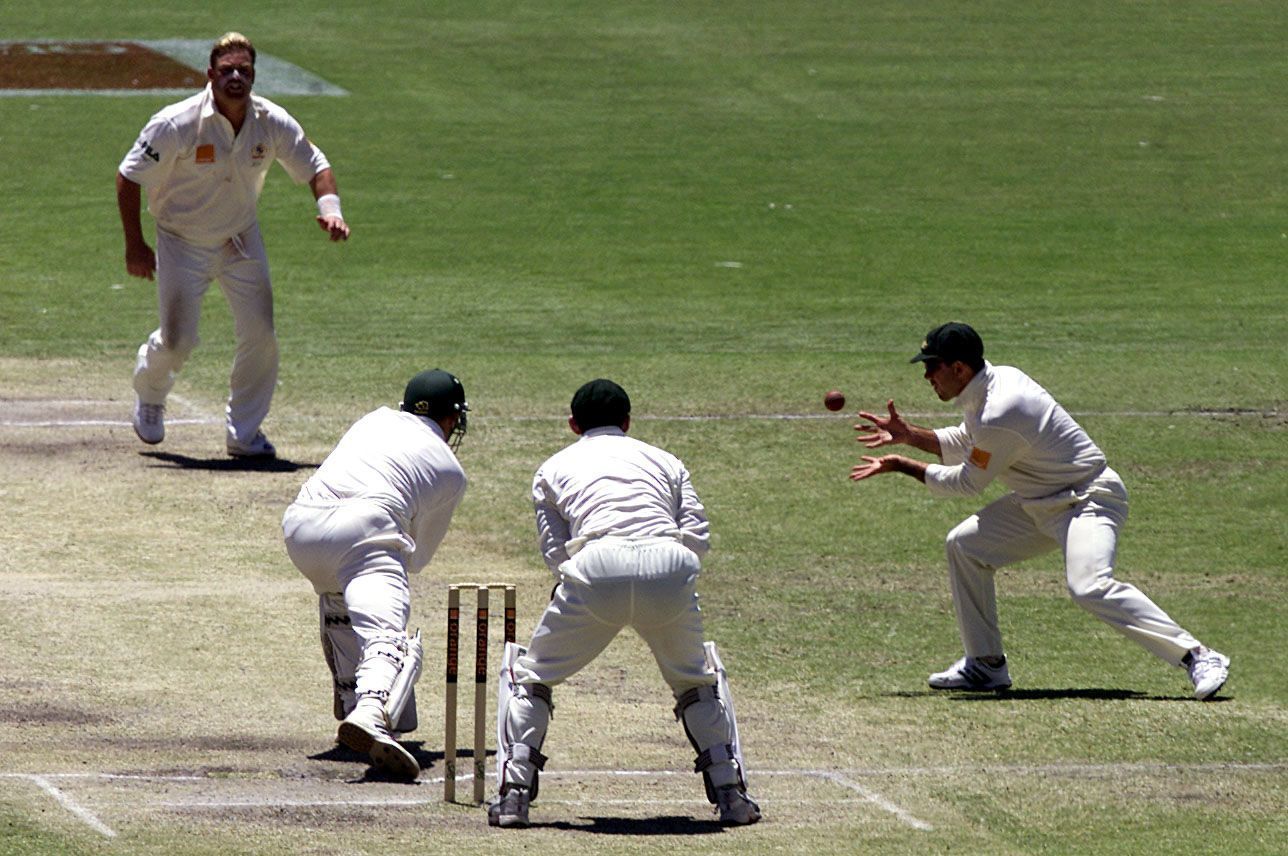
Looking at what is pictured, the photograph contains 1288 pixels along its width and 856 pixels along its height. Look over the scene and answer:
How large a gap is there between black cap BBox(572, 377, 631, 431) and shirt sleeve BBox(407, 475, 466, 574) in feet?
2.40

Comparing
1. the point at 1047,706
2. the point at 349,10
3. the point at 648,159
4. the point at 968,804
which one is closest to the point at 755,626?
the point at 1047,706

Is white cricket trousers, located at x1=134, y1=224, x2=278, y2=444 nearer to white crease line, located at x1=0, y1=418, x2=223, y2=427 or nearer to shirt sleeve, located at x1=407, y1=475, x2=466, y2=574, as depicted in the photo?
white crease line, located at x1=0, y1=418, x2=223, y2=427

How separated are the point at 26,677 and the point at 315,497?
206cm

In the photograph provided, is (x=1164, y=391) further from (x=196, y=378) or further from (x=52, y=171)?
(x=52, y=171)

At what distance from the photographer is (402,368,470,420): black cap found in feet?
30.5

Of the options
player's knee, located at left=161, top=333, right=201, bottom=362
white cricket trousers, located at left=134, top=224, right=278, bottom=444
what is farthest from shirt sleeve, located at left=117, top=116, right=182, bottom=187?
player's knee, located at left=161, top=333, right=201, bottom=362

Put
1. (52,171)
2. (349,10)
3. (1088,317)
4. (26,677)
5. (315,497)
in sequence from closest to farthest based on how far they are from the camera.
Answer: (315,497)
(26,677)
(1088,317)
(52,171)
(349,10)

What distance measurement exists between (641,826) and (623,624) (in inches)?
30.1

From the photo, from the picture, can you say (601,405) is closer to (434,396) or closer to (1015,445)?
(434,396)

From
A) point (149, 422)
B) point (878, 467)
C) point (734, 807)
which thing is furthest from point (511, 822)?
point (149, 422)

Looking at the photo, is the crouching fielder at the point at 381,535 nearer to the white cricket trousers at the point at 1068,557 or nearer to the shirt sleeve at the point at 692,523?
the shirt sleeve at the point at 692,523

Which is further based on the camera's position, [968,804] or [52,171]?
[52,171]

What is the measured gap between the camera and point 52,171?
1073 inches

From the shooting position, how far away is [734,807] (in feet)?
26.5
